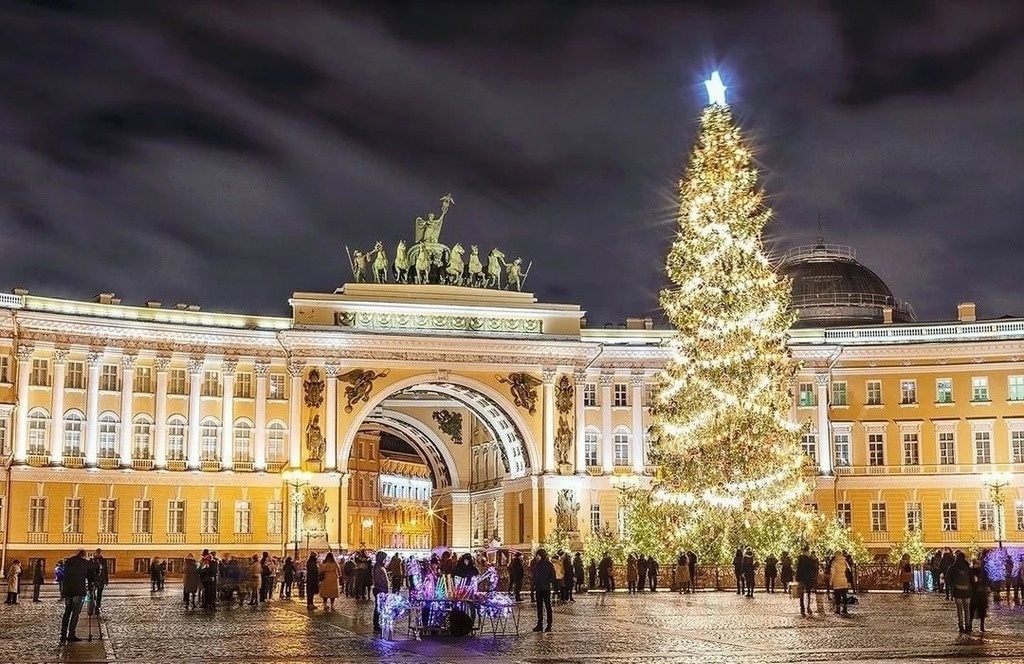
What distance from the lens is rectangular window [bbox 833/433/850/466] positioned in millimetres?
74438

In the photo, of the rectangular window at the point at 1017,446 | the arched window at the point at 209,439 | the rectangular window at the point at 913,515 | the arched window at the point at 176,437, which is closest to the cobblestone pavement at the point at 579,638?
the arched window at the point at 176,437

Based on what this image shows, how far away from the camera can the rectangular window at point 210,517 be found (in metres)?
68.1

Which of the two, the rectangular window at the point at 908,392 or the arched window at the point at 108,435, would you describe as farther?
the rectangular window at the point at 908,392

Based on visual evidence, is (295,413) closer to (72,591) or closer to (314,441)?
(314,441)

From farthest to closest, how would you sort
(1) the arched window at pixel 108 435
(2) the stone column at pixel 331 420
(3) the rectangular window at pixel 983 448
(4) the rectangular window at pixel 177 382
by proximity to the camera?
(3) the rectangular window at pixel 983 448 → (2) the stone column at pixel 331 420 → (4) the rectangular window at pixel 177 382 → (1) the arched window at pixel 108 435

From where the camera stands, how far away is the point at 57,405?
6506cm

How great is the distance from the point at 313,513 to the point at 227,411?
21.4ft

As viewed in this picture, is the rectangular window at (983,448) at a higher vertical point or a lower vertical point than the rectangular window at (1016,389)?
lower

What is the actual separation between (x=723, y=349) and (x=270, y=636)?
21467mm

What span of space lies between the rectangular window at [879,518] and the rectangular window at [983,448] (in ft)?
17.3

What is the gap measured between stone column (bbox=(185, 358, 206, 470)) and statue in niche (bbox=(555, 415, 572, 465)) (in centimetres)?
1778

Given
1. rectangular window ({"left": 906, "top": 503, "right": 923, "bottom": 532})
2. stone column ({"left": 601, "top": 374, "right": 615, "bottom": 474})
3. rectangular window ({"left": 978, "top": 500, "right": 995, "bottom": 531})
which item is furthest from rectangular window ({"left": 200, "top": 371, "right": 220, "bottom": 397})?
rectangular window ({"left": 978, "top": 500, "right": 995, "bottom": 531})

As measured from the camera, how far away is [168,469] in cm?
6750

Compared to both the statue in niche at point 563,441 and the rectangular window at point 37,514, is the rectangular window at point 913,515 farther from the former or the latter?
the rectangular window at point 37,514
